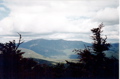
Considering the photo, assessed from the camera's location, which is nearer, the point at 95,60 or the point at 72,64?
the point at 95,60

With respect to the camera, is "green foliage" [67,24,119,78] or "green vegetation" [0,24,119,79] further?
"green foliage" [67,24,119,78]

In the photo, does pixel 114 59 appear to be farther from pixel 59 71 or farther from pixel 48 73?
pixel 48 73

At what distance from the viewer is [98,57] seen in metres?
13.7

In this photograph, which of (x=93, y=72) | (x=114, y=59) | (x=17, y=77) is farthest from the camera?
(x=114, y=59)

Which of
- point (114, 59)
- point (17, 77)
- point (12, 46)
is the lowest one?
point (17, 77)

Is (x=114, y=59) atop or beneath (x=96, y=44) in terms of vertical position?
beneath

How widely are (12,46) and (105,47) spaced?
8940mm

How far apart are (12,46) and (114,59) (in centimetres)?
991

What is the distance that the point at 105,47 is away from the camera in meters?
14.3

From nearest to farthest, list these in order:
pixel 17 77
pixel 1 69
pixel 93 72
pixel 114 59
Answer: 1. pixel 17 77
2. pixel 1 69
3. pixel 93 72
4. pixel 114 59

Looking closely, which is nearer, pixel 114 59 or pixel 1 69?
pixel 1 69

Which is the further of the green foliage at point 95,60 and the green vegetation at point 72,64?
the green foliage at point 95,60

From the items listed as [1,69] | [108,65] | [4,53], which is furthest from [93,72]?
[4,53]

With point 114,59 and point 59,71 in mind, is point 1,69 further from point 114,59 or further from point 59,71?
point 114,59
